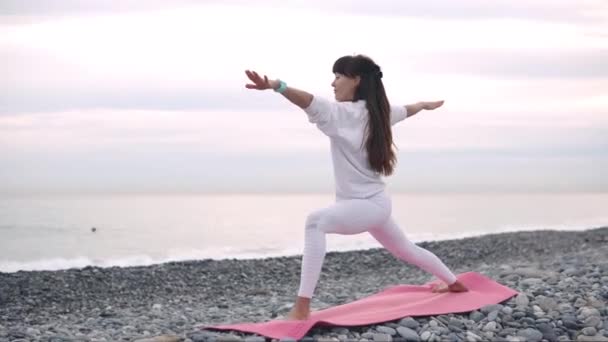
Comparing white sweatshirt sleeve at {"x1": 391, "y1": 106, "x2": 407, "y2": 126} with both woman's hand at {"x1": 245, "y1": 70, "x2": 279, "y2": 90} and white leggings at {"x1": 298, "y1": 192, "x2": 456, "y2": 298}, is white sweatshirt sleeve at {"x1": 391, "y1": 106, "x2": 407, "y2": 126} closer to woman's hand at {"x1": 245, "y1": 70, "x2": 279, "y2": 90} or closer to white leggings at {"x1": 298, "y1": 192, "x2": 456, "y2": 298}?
white leggings at {"x1": 298, "y1": 192, "x2": 456, "y2": 298}

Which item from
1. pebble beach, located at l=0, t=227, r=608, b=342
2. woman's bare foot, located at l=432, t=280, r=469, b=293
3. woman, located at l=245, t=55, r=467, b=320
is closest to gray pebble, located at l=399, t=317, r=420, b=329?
pebble beach, located at l=0, t=227, r=608, b=342

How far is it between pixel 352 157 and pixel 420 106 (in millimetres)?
1128

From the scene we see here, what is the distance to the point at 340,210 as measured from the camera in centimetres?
647

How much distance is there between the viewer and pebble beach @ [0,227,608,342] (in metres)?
6.76

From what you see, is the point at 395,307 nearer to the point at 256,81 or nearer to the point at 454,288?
the point at 454,288

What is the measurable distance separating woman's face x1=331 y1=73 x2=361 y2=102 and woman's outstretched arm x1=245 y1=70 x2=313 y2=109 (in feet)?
1.84

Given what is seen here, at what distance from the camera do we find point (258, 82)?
6.06 metres

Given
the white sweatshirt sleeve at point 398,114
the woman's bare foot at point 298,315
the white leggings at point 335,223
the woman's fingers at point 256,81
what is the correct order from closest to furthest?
1. the woman's fingers at point 256,81
2. the white leggings at point 335,223
3. the woman's bare foot at point 298,315
4. the white sweatshirt sleeve at point 398,114

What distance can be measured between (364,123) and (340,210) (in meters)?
0.73

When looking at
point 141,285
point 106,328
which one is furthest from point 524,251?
point 106,328

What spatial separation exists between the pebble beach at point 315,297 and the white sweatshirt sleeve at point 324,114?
5.19ft

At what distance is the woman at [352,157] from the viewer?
21.1ft

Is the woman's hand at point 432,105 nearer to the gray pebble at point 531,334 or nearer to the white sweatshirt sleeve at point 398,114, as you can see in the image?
the white sweatshirt sleeve at point 398,114

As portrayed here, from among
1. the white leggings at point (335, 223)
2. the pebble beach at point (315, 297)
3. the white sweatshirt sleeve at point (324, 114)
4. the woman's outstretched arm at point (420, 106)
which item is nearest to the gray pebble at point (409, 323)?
the pebble beach at point (315, 297)
